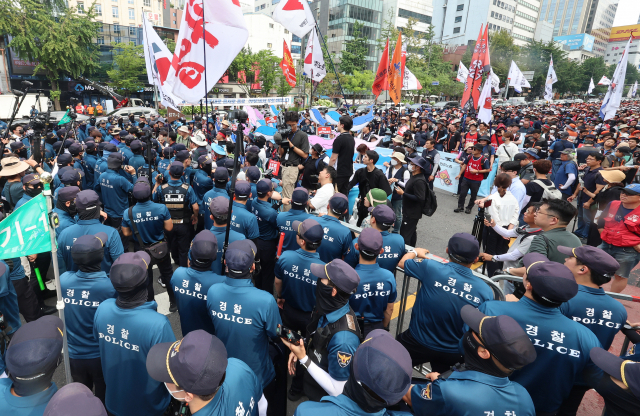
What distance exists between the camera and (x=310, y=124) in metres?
16.6

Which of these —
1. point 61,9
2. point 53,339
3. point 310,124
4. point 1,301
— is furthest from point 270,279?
point 61,9

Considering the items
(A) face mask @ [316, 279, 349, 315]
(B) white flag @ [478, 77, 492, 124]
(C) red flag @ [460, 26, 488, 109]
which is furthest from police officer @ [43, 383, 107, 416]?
(C) red flag @ [460, 26, 488, 109]

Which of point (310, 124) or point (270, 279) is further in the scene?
point (310, 124)

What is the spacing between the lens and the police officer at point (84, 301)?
9.53 ft

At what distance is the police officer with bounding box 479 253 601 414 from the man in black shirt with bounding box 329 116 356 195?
14.9 ft

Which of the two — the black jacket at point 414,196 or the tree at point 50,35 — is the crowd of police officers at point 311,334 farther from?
the tree at point 50,35

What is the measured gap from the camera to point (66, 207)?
4480 mm

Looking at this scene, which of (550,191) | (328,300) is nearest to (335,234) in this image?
(328,300)

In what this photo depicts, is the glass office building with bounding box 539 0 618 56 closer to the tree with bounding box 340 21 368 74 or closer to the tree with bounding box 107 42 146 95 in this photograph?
the tree with bounding box 340 21 368 74

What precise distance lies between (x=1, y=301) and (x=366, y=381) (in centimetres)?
361

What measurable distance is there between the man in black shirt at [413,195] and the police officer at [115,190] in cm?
488

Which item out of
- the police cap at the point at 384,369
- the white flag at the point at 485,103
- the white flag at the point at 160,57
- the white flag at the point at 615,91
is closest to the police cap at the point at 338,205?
the police cap at the point at 384,369

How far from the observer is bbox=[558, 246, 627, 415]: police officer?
280cm

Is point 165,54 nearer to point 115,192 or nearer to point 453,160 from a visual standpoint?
point 115,192
